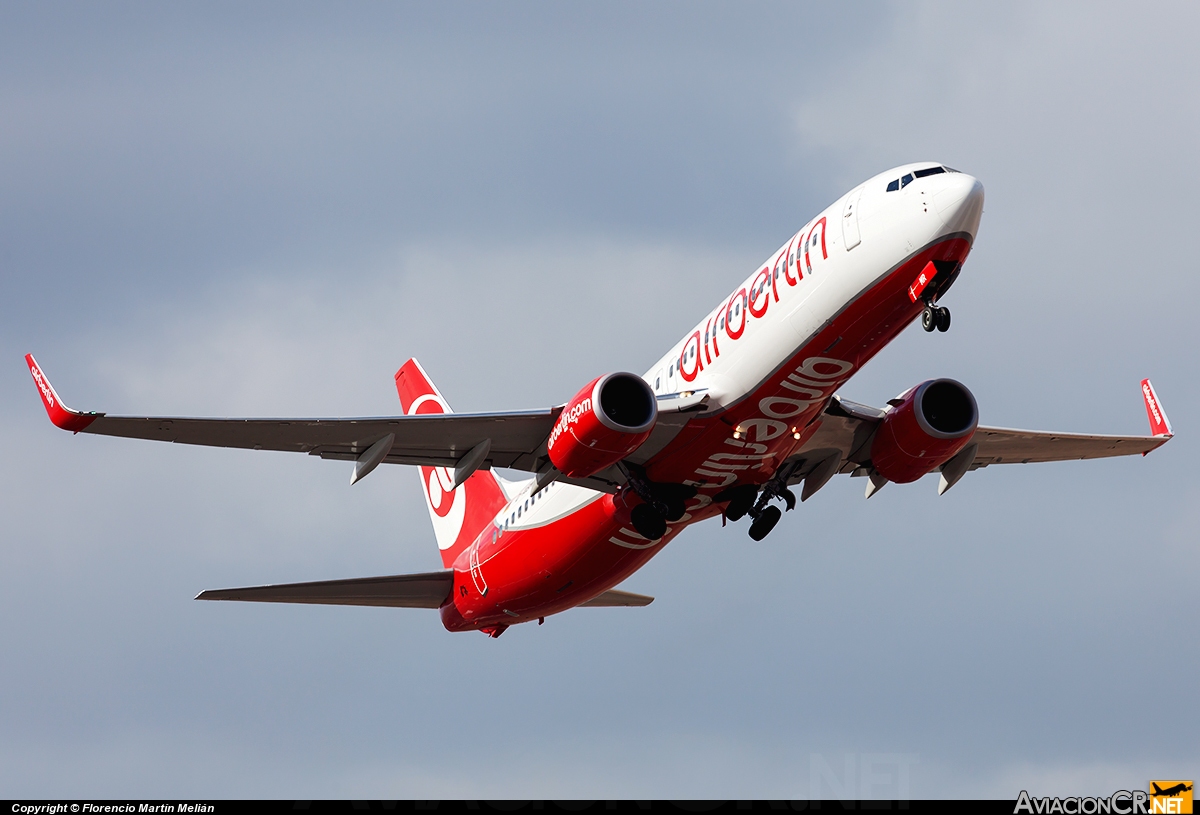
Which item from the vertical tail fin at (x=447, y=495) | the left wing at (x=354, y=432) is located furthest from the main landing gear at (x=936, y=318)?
the vertical tail fin at (x=447, y=495)

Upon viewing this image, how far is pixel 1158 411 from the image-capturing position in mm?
39375

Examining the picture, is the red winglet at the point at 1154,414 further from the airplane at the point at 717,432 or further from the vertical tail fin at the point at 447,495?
the vertical tail fin at the point at 447,495

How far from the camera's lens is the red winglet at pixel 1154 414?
129 feet

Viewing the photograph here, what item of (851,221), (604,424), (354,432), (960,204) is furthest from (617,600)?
(960,204)

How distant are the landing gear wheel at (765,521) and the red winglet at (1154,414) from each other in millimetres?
12021

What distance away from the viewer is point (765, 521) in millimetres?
34969

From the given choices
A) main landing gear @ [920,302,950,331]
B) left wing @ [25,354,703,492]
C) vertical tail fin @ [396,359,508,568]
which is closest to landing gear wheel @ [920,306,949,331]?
Result: main landing gear @ [920,302,950,331]

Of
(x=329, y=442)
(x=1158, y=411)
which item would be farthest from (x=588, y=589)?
(x=1158, y=411)

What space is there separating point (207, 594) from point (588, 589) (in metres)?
9.60

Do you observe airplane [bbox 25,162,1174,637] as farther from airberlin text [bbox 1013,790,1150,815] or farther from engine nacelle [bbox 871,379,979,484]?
airberlin text [bbox 1013,790,1150,815]

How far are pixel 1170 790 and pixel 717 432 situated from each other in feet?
39.0

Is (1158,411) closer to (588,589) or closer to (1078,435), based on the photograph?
(1078,435)

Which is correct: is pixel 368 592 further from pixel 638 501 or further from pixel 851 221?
pixel 851 221

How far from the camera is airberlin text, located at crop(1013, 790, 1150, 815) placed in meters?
27.8
